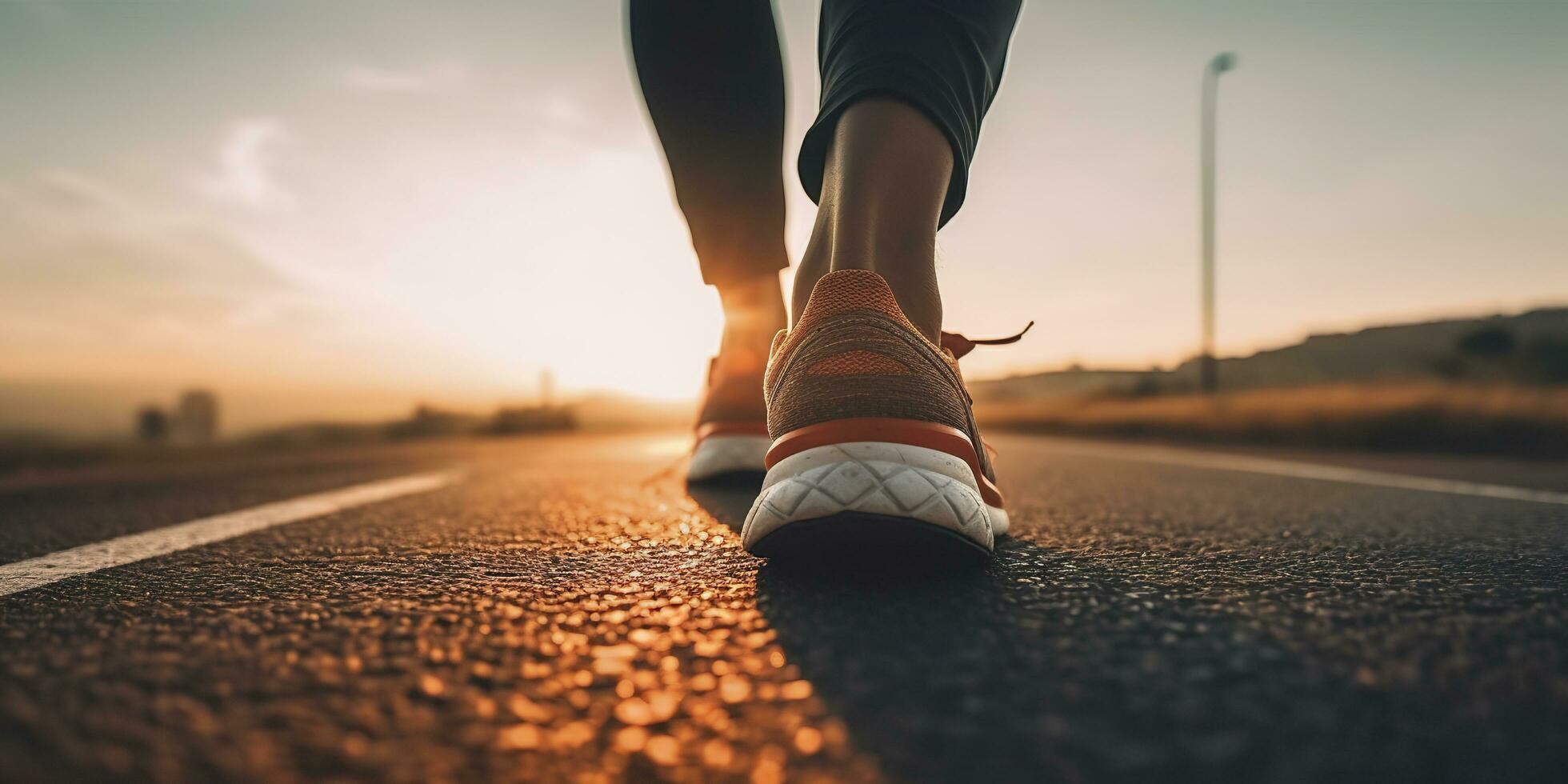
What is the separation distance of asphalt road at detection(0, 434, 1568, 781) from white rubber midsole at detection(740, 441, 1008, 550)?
0.20 feet

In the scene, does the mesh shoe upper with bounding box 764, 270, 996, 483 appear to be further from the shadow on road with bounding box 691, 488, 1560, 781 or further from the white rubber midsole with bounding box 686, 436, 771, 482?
the white rubber midsole with bounding box 686, 436, 771, 482

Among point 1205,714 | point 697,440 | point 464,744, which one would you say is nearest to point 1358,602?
point 1205,714

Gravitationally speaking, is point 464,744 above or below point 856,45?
below

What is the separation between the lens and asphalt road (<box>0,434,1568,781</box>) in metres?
0.46

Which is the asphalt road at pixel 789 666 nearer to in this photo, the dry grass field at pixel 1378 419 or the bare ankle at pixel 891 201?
the bare ankle at pixel 891 201

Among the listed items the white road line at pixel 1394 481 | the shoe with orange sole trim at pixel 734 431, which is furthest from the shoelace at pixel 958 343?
the white road line at pixel 1394 481

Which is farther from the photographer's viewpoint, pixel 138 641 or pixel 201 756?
pixel 138 641

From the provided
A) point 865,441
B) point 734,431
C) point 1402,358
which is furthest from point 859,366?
point 1402,358

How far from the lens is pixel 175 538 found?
1.33 metres

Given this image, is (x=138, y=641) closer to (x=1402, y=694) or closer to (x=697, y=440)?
(x=1402, y=694)

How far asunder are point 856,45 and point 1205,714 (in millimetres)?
1007

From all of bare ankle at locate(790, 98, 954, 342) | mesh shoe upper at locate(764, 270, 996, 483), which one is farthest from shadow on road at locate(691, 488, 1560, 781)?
bare ankle at locate(790, 98, 954, 342)

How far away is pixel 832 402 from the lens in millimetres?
1033

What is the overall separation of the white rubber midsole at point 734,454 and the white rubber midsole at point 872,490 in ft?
3.06
